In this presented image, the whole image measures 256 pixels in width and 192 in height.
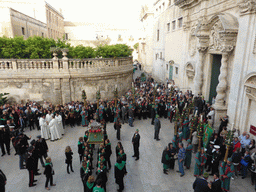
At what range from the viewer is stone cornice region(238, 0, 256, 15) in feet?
27.9

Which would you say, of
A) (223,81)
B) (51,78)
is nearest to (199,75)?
(223,81)

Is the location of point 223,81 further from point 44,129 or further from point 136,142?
point 44,129

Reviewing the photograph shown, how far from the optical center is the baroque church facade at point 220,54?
9031 mm

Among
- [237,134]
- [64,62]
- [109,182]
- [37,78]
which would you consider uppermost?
[64,62]

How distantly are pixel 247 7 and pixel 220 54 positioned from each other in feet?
13.3

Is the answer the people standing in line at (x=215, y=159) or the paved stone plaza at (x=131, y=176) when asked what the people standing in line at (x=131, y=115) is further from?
the people standing in line at (x=215, y=159)

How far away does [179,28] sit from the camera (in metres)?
18.7

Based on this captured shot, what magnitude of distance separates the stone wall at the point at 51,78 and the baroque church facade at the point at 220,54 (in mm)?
7432

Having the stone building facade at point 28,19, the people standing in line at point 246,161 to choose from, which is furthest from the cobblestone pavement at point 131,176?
the stone building facade at point 28,19

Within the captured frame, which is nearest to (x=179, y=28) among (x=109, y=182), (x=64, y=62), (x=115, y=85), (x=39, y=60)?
(x=115, y=85)

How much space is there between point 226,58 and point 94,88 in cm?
1001

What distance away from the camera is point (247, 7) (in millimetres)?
8797

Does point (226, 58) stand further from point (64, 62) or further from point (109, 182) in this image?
point (64, 62)

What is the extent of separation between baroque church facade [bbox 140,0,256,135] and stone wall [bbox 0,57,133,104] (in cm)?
743
